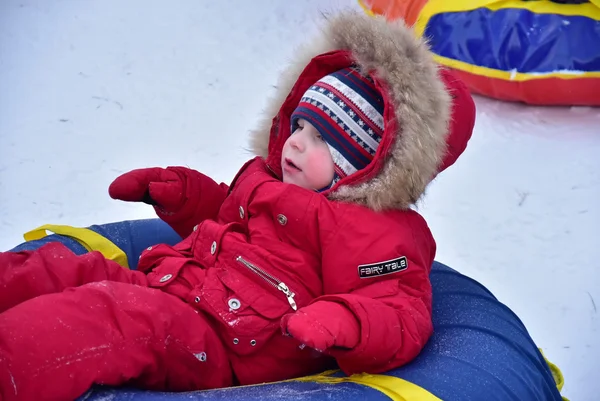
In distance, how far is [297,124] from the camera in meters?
1.42

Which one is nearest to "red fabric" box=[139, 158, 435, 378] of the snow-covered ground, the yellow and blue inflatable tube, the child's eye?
the child's eye

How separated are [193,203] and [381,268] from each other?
492 millimetres

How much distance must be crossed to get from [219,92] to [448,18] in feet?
2.89

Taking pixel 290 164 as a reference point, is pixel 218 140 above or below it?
below

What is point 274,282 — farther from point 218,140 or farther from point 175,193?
point 218,140

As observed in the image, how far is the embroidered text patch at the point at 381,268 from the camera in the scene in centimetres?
118

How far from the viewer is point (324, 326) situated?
0.98 meters

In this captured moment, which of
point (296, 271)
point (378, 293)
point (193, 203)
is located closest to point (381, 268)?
point (378, 293)

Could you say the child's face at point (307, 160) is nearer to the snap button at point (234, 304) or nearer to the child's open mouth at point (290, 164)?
the child's open mouth at point (290, 164)

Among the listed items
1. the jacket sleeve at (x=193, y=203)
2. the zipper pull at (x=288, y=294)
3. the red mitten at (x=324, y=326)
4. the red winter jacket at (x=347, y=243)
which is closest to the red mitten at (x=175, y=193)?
the jacket sleeve at (x=193, y=203)

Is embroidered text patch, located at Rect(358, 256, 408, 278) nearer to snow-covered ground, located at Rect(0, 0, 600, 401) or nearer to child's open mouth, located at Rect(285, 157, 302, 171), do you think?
child's open mouth, located at Rect(285, 157, 302, 171)

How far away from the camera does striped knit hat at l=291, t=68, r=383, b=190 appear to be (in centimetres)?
131

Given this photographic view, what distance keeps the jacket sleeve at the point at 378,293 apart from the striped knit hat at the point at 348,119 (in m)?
0.13

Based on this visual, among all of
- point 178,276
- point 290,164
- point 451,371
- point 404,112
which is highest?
point 404,112
